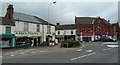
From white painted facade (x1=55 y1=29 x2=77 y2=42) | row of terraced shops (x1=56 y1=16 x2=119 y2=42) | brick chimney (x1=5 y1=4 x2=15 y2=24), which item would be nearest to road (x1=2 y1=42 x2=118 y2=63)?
brick chimney (x1=5 y1=4 x2=15 y2=24)

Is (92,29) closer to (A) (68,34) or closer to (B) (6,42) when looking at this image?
(A) (68,34)

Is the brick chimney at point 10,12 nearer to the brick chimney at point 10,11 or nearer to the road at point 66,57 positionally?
the brick chimney at point 10,11

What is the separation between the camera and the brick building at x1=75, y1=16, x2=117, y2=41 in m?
52.5

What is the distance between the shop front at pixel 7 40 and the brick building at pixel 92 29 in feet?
102

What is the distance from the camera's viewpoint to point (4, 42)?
77.5ft

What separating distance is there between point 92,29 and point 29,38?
102ft

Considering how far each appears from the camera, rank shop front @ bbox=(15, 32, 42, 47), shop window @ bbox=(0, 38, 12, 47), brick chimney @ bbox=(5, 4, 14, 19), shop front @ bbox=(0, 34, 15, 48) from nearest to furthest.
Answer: shop front @ bbox=(0, 34, 15, 48) < shop window @ bbox=(0, 38, 12, 47) < shop front @ bbox=(15, 32, 42, 47) < brick chimney @ bbox=(5, 4, 14, 19)

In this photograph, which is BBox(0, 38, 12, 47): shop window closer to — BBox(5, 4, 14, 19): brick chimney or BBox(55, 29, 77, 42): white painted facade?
BBox(5, 4, 14, 19): brick chimney

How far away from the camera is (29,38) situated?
90.6ft

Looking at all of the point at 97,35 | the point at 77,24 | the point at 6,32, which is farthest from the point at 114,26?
the point at 6,32

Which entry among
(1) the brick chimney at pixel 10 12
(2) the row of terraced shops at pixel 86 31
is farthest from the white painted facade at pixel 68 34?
(1) the brick chimney at pixel 10 12

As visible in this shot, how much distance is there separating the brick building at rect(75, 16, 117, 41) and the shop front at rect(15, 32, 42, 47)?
24.7m

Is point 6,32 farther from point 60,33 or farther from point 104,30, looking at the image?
point 104,30

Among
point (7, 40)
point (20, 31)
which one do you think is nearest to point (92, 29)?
point (20, 31)
